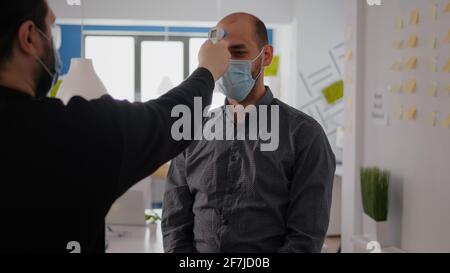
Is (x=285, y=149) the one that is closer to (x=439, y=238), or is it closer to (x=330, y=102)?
(x=439, y=238)

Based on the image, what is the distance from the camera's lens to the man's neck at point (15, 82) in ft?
2.31

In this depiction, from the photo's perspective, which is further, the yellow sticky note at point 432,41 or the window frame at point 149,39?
the window frame at point 149,39

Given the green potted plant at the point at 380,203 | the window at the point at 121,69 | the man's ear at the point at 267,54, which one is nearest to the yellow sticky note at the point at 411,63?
the green potted plant at the point at 380,203

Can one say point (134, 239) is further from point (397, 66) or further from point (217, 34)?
point (397, 66)

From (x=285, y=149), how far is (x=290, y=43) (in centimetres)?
301

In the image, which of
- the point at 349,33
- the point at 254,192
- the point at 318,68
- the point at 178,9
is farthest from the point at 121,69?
the point at 254,192

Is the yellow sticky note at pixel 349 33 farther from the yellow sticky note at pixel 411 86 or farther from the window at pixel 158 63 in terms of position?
the window at pixel 158 63

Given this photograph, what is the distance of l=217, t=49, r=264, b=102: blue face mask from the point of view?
1.32m

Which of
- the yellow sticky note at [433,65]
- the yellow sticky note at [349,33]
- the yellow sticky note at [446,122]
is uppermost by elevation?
the yellow sticky note at [349,33]

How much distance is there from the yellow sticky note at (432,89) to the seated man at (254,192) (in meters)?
1.07

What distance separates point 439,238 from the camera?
6.62 ft

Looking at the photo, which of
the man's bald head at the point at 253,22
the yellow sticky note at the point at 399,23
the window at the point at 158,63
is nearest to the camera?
the man's bald head at the point at 253,22

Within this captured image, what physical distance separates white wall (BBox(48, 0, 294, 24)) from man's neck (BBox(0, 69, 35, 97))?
3.27m

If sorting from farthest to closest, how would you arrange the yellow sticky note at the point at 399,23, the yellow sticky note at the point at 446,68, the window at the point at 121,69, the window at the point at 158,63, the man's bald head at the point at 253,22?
the window at the point at 158,63
the window at the point at 121,69
the yellow sticky note at the point at 399,23
the yellow sticky note at the point at 446,68
the man's bald head at the point at 253,22
